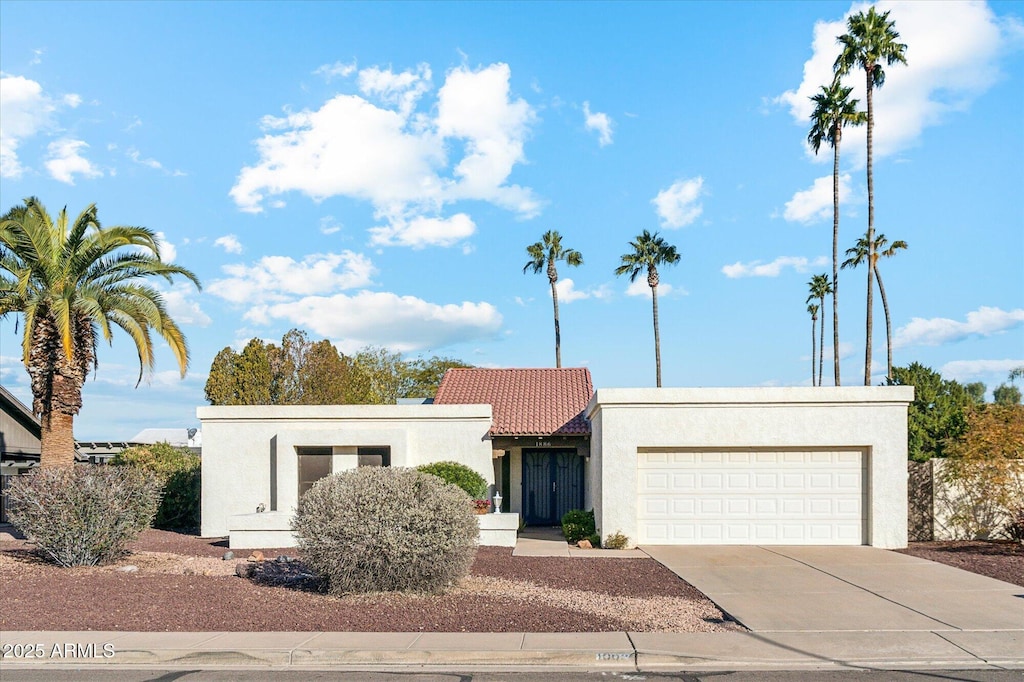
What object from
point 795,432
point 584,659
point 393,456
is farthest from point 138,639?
point 795,432

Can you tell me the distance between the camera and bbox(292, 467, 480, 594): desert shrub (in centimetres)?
1255

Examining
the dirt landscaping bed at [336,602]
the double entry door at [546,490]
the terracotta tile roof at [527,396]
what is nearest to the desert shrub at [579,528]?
the terracotta tile roof at [527,396]

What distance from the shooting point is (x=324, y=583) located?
13.4 meters

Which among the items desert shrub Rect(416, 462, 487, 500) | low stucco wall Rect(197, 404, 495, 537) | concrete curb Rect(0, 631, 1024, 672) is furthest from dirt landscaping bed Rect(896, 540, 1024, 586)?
low stucco wall Rect(197, 404, 495, 537)

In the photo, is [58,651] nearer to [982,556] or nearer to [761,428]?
[761,428]

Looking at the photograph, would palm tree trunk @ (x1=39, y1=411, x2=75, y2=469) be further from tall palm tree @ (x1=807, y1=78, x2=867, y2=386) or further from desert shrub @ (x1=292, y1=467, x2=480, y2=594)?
tall palm tree @ (x1=807, y1=78, x2=867, y2=386)

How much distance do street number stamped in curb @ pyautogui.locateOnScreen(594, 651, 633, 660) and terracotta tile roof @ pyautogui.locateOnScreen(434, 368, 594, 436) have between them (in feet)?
45.9

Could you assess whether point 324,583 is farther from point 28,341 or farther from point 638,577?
point 28,341

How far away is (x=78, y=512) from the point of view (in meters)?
15.6

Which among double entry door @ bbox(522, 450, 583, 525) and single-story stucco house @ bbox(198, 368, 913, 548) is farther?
double entry door @ bbox(522, 450, 583, 525)

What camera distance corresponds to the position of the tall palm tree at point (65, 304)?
2030cm

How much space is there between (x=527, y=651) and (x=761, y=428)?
11096mm

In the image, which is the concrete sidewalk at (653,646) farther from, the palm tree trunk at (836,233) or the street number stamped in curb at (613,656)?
the palm tree trunk at (836,233)

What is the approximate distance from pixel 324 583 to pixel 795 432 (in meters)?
10.7
